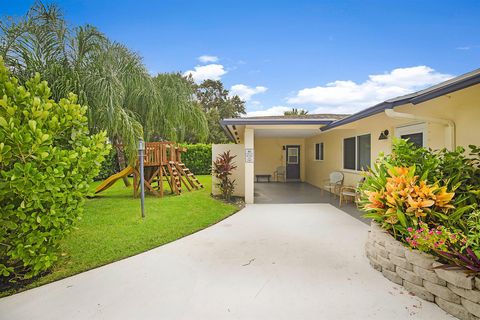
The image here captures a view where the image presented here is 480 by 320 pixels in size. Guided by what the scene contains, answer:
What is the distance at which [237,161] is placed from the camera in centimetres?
995

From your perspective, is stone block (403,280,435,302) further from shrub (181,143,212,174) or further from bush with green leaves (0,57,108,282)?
shrub (181,143,212,174)

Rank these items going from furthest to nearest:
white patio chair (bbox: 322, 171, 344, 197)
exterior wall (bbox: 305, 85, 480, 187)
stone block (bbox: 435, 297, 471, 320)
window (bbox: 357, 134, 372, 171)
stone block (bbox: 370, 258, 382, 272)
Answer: white patio chair (bbox: 322, 171, 344, 197) < window (bbox: 357, 134, 372, 171) < exterior wall (bbox: 305, 85, 480, 187) < stone block (bbox: 370, 258, 382, 272) < stone block (bbox: 435, 297, 471, 320)

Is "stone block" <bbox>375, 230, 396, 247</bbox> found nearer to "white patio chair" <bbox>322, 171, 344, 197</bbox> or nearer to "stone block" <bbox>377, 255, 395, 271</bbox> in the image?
"stone block" <bbox>377, 255, 395, 271</bbox>

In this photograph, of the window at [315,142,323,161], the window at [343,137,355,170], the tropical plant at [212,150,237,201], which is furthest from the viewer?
the window at [315,142,323,161]

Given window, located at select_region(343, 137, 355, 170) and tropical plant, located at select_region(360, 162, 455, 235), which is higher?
window, located at select_region(343, 137, 355, 170)

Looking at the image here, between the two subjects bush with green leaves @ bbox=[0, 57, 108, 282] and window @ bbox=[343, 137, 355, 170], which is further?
window @ bbox=[343, 137, 355, 170]

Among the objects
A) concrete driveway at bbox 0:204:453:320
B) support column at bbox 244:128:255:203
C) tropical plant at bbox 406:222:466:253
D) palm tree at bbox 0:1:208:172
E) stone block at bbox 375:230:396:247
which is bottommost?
concrete driveway at bbox 0:204:453:320

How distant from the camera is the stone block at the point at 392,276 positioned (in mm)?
→ 3267

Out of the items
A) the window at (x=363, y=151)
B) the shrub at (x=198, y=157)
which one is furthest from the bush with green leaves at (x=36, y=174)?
the shrub at (x=198, y=157)

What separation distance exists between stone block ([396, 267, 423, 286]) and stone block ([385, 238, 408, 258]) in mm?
176

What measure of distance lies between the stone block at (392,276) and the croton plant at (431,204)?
0.44 meters

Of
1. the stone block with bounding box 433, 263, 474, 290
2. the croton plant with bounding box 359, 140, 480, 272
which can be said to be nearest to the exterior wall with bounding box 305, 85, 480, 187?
the croton plant with bounding box 359, 140, 480, 272

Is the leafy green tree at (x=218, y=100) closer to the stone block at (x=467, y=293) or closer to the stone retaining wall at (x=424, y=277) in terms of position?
the stone retaining wall at (x=424, y=277)

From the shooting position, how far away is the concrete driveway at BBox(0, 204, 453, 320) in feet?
8.86
